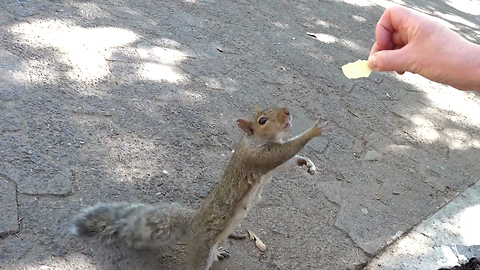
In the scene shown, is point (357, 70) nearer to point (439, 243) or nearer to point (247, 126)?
point (247, 126)

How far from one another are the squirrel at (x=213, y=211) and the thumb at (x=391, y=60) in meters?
0.33

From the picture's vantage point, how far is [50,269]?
77.2 inches

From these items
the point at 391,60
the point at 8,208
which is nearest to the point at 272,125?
the point at 391,60

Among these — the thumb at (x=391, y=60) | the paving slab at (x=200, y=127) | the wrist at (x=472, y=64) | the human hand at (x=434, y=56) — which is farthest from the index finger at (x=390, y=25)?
the paving slab at (x=200, y=127)

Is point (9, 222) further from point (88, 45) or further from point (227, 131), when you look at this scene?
point (88, 45)

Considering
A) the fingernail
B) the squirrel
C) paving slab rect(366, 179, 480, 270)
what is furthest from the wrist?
paving slab rect(366, 179, 480, 270)

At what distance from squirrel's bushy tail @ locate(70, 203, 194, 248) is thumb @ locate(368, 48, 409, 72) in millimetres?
976

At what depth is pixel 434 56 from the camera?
75.1 inches

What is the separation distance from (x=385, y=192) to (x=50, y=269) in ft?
6.26

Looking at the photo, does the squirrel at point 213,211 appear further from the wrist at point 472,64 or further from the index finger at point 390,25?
the wrist at point 472,64

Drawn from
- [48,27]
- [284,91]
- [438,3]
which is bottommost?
[438,3]

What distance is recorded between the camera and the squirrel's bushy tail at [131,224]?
186 cm

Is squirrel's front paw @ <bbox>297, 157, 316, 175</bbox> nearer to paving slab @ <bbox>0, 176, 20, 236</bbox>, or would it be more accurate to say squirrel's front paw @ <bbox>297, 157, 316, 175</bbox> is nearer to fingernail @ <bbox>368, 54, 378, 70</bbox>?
fingernail @ <bbox>368, 54, 378, 70</bbox>

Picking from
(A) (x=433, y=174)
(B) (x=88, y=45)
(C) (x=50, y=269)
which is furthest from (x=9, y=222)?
(A) (x=433, y=174)
